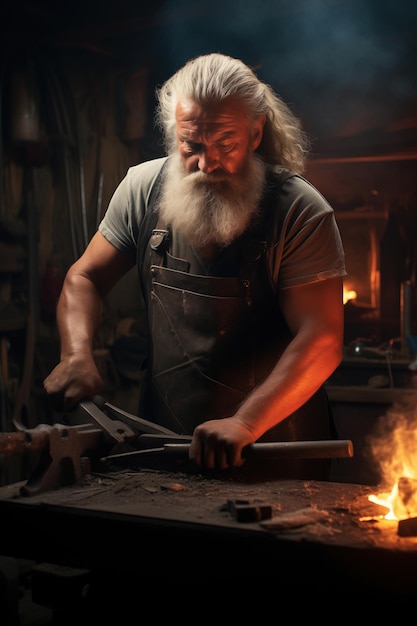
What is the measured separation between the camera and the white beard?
303 centimetres

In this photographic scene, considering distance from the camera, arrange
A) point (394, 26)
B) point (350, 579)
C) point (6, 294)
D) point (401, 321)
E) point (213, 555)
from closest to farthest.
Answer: point (350, 579)
point (213, 555)
point (6, 294)
point (394, 26)
point (401, 321)

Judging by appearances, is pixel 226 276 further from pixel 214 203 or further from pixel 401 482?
pixel 401 482

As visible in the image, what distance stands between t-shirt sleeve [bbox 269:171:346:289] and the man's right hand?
785mm

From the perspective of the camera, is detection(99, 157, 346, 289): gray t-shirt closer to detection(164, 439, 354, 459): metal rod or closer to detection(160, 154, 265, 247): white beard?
detection(160, 154, 265, 247): white beard

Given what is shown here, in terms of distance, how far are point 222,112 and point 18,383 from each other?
2.78 metres

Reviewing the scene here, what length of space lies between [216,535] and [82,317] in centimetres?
140

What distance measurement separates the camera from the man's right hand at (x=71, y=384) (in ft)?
9.32

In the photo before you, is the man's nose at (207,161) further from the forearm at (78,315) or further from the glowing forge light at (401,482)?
the glowing forge light at (401,482)

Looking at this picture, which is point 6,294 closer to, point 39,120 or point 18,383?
point 18,383

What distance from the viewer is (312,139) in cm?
613

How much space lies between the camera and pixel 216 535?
2031 millimetres

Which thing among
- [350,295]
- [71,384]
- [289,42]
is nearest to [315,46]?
[289,42]

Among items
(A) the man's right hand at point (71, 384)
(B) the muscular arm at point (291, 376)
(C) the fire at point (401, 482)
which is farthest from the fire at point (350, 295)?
(A) the man's right hand at point (71, 384)

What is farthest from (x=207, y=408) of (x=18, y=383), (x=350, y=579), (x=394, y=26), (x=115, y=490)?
(x=394, y=26)
